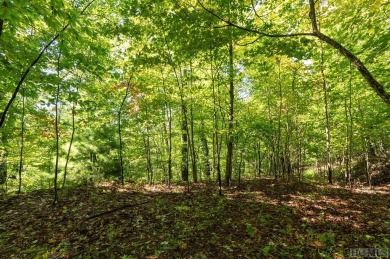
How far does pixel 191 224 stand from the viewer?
6.11m

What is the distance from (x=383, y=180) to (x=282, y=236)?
12511mm

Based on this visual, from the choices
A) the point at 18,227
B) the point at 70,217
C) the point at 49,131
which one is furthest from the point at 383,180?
the point at 49,131

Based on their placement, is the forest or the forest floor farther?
the forest floor

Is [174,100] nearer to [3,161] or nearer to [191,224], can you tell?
[191,224]

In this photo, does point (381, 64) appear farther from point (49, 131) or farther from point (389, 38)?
point (49, 131)

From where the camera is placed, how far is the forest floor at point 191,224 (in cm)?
485

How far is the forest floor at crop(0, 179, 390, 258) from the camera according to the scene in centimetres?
485

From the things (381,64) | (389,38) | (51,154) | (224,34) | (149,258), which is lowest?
(149,258)

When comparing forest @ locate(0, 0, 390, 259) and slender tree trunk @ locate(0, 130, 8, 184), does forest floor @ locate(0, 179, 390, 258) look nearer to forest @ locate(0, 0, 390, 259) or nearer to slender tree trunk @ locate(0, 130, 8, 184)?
forest @ locate(0, 0, 390, 259)

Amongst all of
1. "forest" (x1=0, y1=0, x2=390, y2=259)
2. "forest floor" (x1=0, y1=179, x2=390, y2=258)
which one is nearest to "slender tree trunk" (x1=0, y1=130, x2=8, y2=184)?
"forest" (x1=0, y1=0, x2=390, y2=259)

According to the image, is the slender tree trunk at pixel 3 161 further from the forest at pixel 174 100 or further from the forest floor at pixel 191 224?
the forest floor at pixel 191 224

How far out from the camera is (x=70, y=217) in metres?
6.64

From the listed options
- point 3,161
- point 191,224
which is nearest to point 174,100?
point 191,224

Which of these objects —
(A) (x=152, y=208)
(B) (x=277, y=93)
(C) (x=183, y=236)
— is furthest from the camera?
(B) (x=277, y=93)
